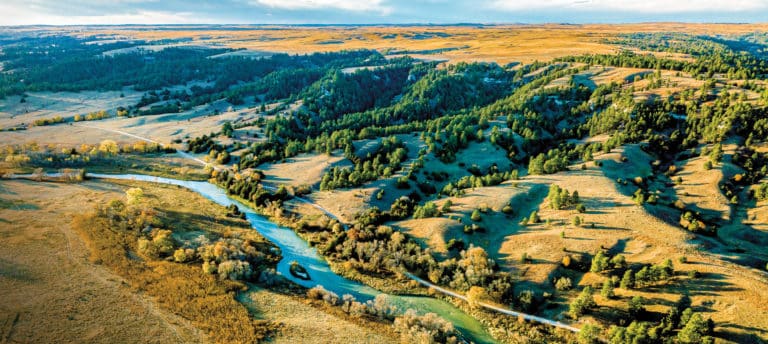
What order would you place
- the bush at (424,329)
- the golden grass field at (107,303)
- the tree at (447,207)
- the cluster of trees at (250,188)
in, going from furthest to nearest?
the cluster of trees at (250,188) → the tree at (447,207) → the bush at (424,329) → the golden grass field at (107,303)

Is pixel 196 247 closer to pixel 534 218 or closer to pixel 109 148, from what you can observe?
pixel 534 218

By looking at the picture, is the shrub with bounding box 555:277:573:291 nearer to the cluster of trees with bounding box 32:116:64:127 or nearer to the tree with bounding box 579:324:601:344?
the tree with bounding box 579:324:601:344

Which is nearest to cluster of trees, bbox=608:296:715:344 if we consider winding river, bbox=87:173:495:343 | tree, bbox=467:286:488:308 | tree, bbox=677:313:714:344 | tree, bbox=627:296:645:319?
tree, bbox=677:313:714:344

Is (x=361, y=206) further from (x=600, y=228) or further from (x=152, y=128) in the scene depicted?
(x=152, y=128)

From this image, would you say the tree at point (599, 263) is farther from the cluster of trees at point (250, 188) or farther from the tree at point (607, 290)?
the cluster of trees at point (250, 188)

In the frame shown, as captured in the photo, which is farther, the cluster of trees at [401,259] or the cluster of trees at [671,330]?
the cluster of trees at [401,259]

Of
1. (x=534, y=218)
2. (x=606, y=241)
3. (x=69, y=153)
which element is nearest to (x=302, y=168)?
(x=534, y=218)

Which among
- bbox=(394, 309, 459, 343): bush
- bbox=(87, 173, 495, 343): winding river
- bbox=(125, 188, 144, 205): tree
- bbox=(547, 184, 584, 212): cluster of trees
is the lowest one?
bbox=(87, 173, 495, 343): winding river

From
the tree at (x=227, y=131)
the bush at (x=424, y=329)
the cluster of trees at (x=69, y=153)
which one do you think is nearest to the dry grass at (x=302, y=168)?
the tree at (x=227, y=131)

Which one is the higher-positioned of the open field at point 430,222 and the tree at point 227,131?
the tree at point 227,131

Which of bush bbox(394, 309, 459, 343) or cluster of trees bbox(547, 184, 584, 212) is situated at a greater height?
cluster of trees bbox(547, 184, 584, 212)
